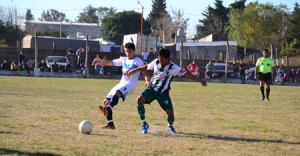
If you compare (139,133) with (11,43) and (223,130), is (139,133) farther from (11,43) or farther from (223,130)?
(11,43)

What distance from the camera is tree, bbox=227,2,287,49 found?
72062 millimetres

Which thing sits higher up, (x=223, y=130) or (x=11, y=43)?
(x=11, y=43)

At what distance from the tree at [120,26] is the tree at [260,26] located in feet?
67.3

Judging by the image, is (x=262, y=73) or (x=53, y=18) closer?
(x=262, y=73)

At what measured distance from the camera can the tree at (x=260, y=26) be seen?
2837 inches

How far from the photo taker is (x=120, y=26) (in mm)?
84812

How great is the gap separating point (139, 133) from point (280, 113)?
5.47 metres

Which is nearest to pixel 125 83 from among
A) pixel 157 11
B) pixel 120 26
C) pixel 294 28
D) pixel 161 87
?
pixel 161 87

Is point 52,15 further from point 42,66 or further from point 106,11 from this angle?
point 42,66

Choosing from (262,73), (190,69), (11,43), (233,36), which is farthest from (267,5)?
(262,73)

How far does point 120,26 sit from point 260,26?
27948 millimetres

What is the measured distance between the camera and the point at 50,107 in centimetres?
1080

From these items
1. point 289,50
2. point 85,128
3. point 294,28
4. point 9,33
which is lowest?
point 85,128

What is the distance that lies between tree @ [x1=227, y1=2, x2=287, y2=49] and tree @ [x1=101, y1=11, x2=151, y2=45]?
20.5 meters
